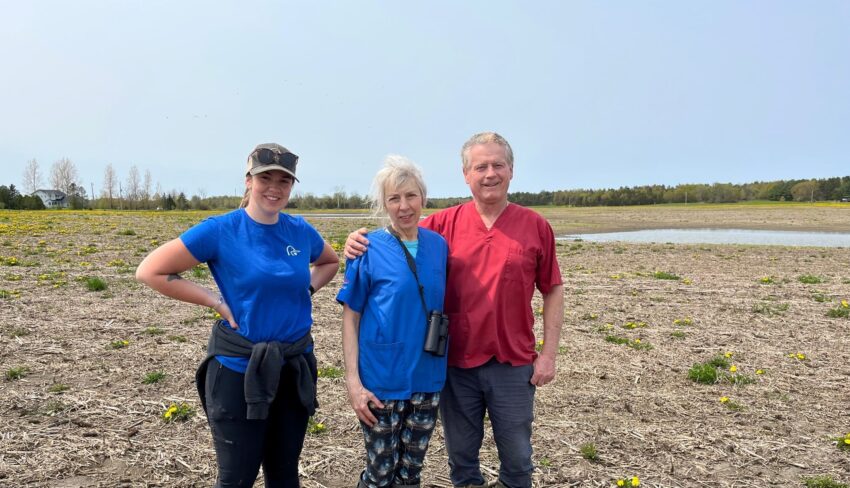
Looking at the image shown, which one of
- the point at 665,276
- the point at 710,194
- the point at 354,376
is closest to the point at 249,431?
the point at 354,376

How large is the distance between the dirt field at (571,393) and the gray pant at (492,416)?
99cm

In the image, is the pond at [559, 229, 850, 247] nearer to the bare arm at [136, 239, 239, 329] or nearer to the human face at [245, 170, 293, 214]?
the human face at [245, 170, 293, 214]

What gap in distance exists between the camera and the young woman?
274cm

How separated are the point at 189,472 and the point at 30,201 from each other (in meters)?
91.1

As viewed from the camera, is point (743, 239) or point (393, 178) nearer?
point (393, 178)

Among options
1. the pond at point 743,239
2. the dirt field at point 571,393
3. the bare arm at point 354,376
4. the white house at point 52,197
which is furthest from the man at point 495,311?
the white house at point 52,197

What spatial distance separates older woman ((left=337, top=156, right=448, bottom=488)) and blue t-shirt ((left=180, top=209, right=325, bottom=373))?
12.2 inches

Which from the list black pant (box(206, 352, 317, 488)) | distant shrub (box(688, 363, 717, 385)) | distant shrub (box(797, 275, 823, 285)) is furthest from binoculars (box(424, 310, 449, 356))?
distant shrub (box(797, 275, 823, 285))

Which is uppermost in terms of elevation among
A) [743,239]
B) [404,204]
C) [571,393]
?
[404,204]

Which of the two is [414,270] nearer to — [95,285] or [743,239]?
A: [95,285]

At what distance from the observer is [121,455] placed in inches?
177

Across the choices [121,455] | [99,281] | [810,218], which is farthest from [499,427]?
[810,218]

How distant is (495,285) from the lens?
10.5 ft

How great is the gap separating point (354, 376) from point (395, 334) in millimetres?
336
